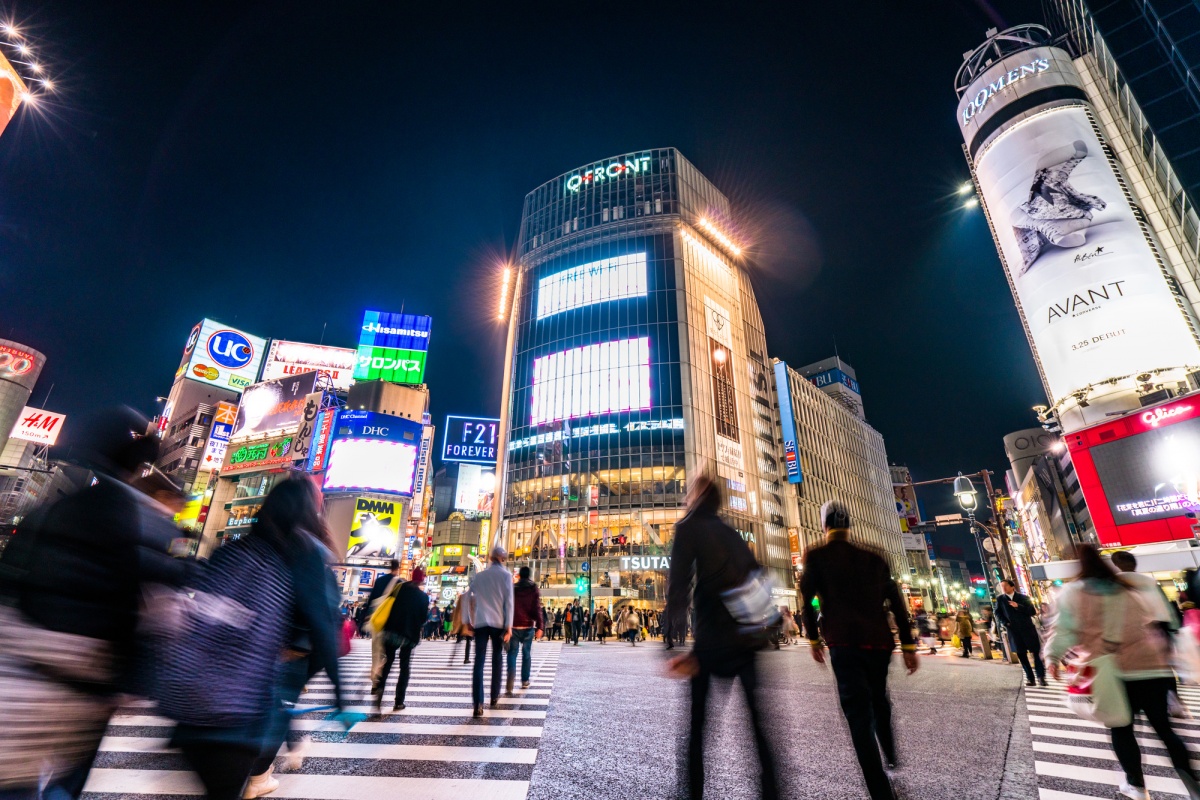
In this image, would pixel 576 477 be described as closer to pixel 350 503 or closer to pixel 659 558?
pixel 659 558

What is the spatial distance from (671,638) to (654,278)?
2244 inches

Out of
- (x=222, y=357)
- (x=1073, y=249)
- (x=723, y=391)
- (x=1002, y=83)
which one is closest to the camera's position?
(x=1073, y=249)

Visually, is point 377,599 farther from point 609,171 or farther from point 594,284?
point 609,171

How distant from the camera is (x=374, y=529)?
132ft

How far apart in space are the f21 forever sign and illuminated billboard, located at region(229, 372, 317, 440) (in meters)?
57.3

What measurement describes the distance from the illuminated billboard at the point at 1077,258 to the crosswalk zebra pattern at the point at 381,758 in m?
33.8

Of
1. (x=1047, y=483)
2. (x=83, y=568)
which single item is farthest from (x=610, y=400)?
(x=83, y=568)

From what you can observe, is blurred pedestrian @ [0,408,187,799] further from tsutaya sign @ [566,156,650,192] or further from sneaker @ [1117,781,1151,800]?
tsutaya sign @ [566,156,650,192]

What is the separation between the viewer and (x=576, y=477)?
51.4m

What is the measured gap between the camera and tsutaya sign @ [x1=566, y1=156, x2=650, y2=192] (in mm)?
65188

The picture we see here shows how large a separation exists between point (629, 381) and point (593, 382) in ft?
12.7

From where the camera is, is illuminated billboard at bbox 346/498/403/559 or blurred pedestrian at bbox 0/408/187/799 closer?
blurred pedestrian at bbox 0/408/187/799

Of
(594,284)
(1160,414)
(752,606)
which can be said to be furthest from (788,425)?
(752,606)

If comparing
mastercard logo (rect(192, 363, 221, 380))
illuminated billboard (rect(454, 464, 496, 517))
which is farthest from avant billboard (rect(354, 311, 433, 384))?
mastercard logo (rect(192, 363, 221, 380))
